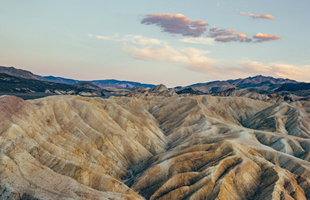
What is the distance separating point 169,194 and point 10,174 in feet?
88.8

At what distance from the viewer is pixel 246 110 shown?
15338 centimetres

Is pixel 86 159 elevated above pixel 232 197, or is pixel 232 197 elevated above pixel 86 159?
pixel 86 159

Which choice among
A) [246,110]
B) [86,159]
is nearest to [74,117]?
[86,159]

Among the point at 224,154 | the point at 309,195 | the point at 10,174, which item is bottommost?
the point at 309,195

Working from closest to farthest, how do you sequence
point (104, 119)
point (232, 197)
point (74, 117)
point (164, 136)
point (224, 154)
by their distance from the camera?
point (232, 197) → point (224, 154) → point (74, 117) → point (104, 119) → point (164, 136)

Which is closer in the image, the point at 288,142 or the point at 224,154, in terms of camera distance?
the point at 224,154

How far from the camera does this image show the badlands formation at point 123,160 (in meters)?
38.7

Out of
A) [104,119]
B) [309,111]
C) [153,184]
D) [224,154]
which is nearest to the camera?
[153,184]

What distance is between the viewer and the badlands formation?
3866 centimetres

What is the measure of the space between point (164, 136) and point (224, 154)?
36.5 metres

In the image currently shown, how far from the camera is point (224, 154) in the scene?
60.3 m

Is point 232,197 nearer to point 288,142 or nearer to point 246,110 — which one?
point 288,142

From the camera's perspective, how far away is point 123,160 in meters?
68.4

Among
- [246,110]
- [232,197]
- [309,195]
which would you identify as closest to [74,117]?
[232,197]
